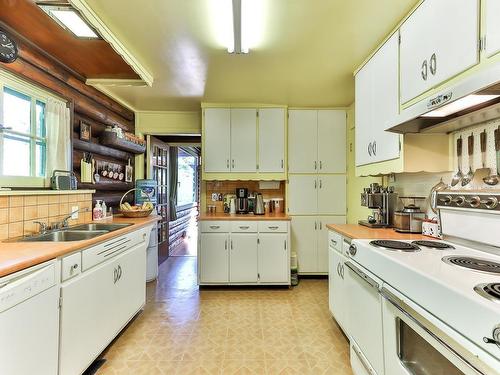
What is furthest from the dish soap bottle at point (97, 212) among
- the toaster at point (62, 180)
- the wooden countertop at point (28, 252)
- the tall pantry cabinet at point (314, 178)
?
the tall pantry cabinet at point (314, 178)

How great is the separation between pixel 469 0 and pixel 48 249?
2.48 m

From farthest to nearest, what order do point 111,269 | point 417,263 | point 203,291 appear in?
point 203,291, point 111,269, point 417,263

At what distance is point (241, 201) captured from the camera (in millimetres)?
3582

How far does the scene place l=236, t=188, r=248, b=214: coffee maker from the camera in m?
3.58

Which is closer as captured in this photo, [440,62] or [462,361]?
Result: [462,361]

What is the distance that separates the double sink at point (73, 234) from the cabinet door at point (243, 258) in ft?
4.48

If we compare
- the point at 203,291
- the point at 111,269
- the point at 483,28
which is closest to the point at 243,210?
the point at 203,291

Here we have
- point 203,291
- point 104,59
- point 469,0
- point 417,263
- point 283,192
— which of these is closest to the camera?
point 417,263

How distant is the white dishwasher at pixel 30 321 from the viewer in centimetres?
110

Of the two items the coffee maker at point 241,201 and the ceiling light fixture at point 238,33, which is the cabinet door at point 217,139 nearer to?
the coffee maker at point 241,201

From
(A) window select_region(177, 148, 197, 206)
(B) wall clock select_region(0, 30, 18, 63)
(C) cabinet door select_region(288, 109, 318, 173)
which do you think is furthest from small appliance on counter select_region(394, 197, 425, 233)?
(A) window select_region(177, 148, 197, 206)

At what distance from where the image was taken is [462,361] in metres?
0.77

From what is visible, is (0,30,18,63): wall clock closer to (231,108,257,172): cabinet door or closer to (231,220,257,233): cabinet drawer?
(231,108,257,172): cabinet door

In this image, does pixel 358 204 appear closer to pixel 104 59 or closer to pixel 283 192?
pixel 283 192
